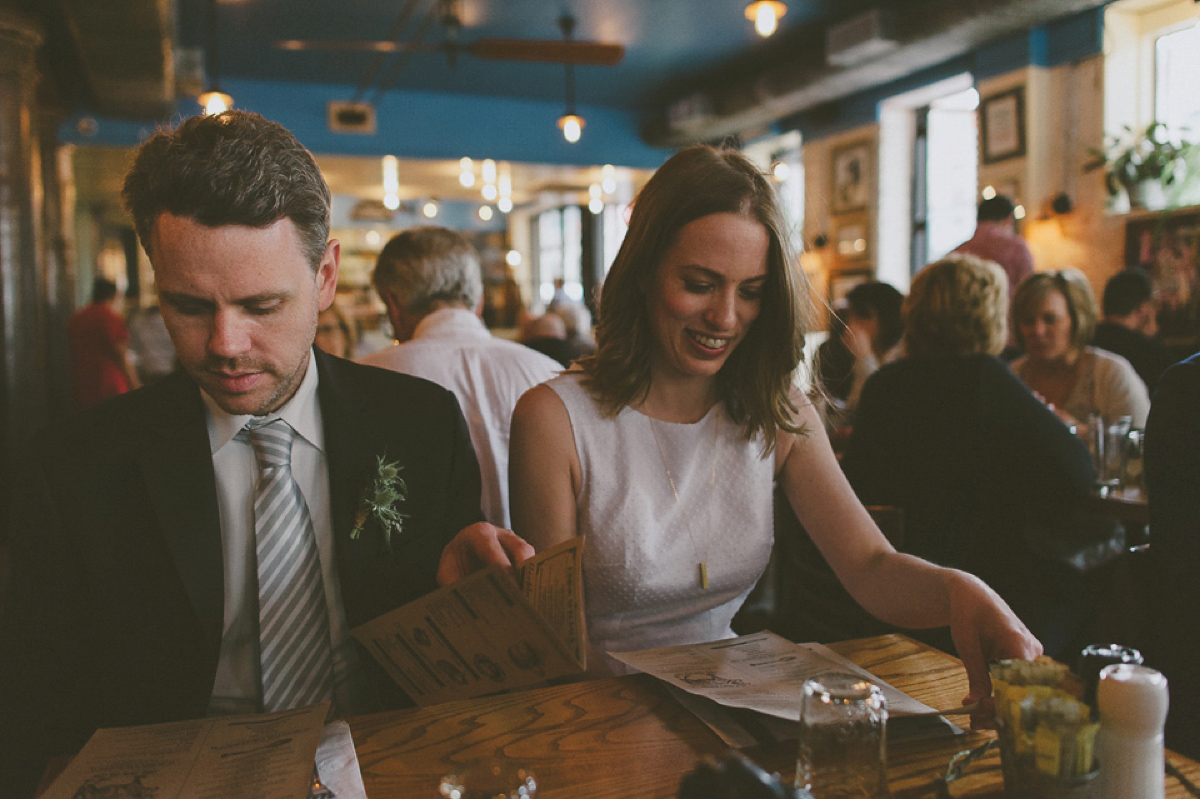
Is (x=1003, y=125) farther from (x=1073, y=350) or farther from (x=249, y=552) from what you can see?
(x=249, y=552)

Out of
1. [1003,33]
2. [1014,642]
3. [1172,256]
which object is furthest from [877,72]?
[1014,642]

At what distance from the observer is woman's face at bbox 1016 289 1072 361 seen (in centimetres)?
353

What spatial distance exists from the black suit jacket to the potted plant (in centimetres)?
580

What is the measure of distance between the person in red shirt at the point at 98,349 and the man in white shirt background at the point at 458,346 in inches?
216

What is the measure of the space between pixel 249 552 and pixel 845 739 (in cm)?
91

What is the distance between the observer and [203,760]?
3.18 feet

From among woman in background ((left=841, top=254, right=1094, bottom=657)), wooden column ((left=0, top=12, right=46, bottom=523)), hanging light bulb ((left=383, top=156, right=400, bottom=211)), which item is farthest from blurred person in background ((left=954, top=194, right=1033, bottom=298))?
hanging light bulb ((left=383, top=156, right=400, bottom=211))

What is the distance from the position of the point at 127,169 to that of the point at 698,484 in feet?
3.63

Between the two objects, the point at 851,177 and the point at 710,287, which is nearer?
the point at 710,287

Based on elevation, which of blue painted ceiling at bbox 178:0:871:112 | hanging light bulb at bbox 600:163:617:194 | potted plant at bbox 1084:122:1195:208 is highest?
blue painted ceiling at bbox 178:0:871:112

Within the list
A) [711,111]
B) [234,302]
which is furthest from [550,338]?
[711,111]

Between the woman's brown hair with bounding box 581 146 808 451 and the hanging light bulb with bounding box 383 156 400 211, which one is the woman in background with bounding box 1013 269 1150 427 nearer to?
the woman's brown hair with bounding box 581 146 808 451

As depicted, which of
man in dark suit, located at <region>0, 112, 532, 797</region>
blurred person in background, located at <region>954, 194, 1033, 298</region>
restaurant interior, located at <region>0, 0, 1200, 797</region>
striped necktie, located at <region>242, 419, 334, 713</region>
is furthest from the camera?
restaurant interior, located at <region>0, 0, 1200, 797</region>

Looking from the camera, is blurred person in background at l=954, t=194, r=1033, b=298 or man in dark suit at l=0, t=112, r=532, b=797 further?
blurred person in background at l=954, t=194, r=1033, b=298
